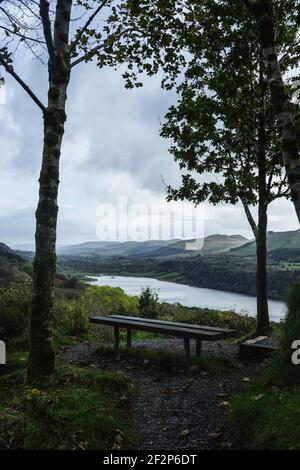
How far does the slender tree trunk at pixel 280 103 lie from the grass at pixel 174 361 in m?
4.02

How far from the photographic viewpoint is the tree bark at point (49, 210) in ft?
22.1

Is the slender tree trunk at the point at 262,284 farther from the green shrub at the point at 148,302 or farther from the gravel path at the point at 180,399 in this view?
the green shrub at the point at 148,302

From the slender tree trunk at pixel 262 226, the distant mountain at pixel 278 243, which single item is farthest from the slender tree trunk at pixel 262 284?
the distant mountain at pixel 278 243

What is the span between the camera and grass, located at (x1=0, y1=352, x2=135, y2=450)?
489 cm

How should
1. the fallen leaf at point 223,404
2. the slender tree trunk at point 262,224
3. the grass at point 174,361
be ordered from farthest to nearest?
the slender tree trunk at point 262,224 → the grass at point 174,361 → the fallen leaf at point 223,404

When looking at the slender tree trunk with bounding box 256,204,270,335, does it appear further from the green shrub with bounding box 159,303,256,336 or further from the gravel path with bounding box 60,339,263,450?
the gravel path with bounding box 60,339,263,450

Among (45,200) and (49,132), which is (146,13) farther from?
(45,200)

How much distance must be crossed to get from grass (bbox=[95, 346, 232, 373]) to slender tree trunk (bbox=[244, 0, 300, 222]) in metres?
4.02

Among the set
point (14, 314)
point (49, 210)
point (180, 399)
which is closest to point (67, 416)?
point (180, 399)

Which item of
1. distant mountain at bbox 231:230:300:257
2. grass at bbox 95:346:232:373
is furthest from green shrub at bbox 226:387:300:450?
distant mountain at bbox 231:230:300:257

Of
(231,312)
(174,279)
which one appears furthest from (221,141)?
(174,279)

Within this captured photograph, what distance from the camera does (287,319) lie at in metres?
6.82
